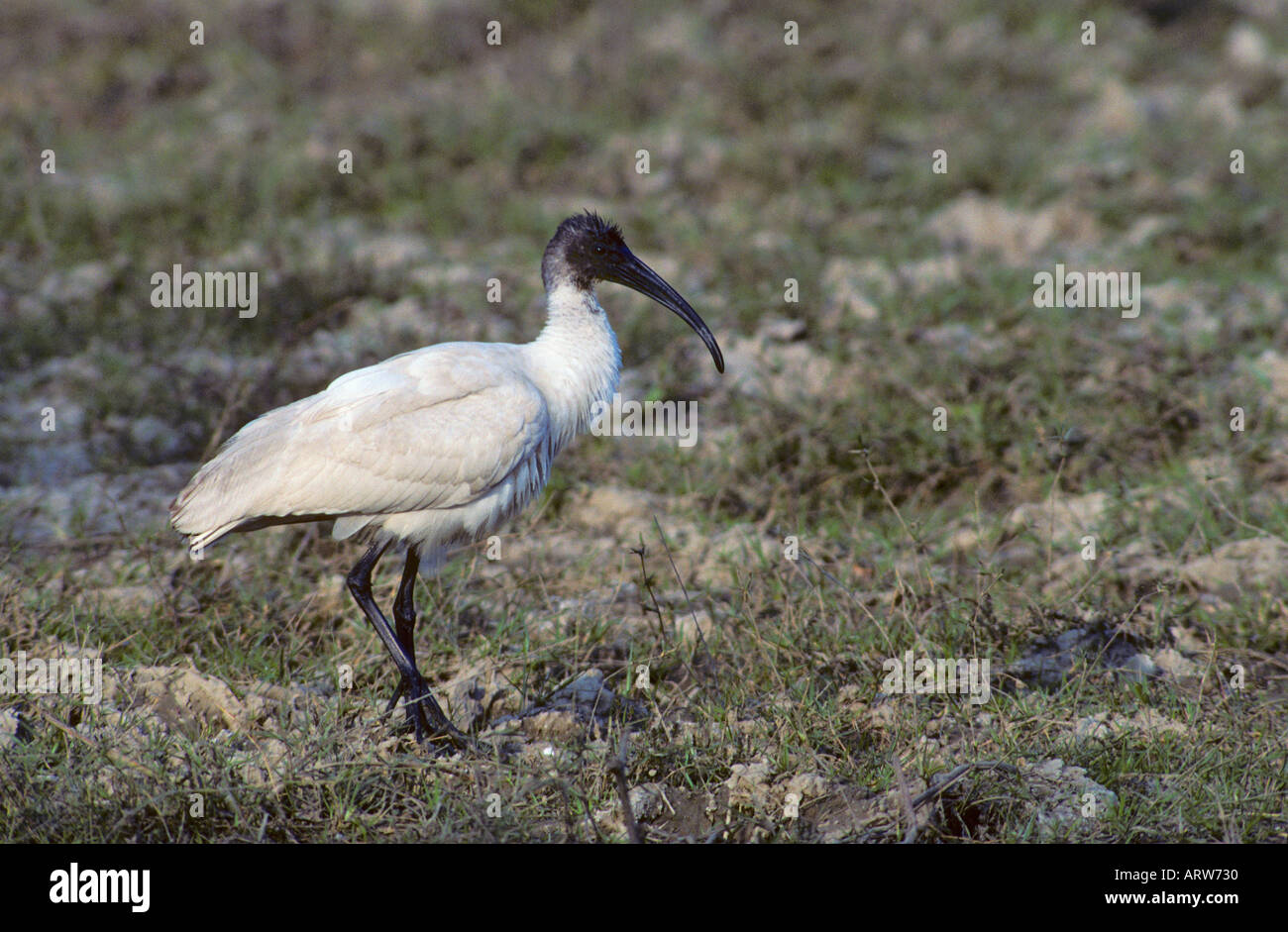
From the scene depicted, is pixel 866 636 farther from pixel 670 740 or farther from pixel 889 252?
pixel 889 252

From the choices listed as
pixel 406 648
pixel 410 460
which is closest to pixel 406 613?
pixel 406 648

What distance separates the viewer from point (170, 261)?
26.5ft

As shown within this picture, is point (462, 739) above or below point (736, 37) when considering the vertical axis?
below

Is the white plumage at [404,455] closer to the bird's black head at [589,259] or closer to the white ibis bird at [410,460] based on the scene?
the white ibis bird at [410,460]

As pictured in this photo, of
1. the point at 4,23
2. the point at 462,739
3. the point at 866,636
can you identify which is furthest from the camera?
the point at 4,23

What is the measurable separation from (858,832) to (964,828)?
0.30 m

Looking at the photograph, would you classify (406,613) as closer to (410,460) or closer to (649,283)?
(410,460)

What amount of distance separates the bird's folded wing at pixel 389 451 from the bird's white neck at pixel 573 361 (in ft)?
0.50

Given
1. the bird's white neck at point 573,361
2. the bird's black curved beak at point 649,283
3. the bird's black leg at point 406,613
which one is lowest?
the bird's black leg at point 406,613

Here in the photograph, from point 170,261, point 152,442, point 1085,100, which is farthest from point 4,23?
point 1085,100

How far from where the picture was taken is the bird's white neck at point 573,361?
4398 millimetres

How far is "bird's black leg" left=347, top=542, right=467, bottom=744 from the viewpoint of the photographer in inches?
162

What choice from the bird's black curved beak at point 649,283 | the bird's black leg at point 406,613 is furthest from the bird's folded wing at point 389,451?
the bird's black curved beak at point 649,283

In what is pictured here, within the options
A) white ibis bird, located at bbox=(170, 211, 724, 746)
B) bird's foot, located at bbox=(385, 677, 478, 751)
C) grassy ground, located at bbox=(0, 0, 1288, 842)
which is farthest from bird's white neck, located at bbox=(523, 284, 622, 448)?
bird's foot, located at bbox=(385, 677, 478, 751)
